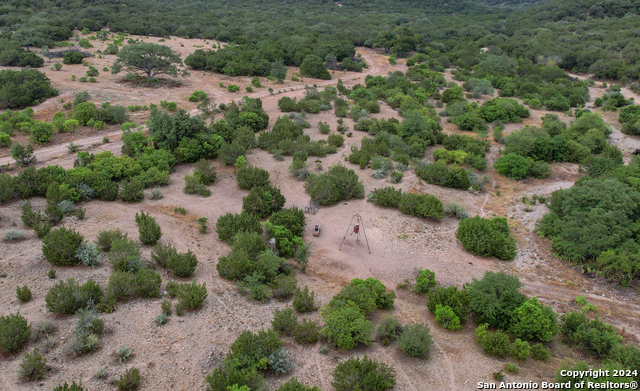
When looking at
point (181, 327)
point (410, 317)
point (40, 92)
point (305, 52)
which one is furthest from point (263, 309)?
point (305, 52)

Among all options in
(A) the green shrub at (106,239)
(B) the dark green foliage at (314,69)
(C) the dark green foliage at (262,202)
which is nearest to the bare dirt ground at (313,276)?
(A) the green shrub at (106,239)

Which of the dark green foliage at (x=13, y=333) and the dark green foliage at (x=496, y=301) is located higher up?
the dark green foliage at (x=13, y=333)

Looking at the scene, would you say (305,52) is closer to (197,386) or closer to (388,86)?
(388,86)

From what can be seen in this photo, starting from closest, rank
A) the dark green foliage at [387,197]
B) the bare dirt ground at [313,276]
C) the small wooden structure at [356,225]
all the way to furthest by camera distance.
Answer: the bare dirt ground at [313,276]
the small wooden structure at [356,225]
the dark green foliage at [387,197]

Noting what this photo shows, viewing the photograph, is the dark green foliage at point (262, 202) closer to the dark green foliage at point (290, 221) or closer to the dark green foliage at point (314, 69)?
the dark green foliage at point (290, 221)

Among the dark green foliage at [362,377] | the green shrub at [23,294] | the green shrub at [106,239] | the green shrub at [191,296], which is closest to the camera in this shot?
the dark green foliage at [362,377]

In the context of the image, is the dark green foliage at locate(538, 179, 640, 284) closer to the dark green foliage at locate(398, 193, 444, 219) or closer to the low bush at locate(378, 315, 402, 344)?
the dark green foliage at locate(398, 193, 444, 219)
